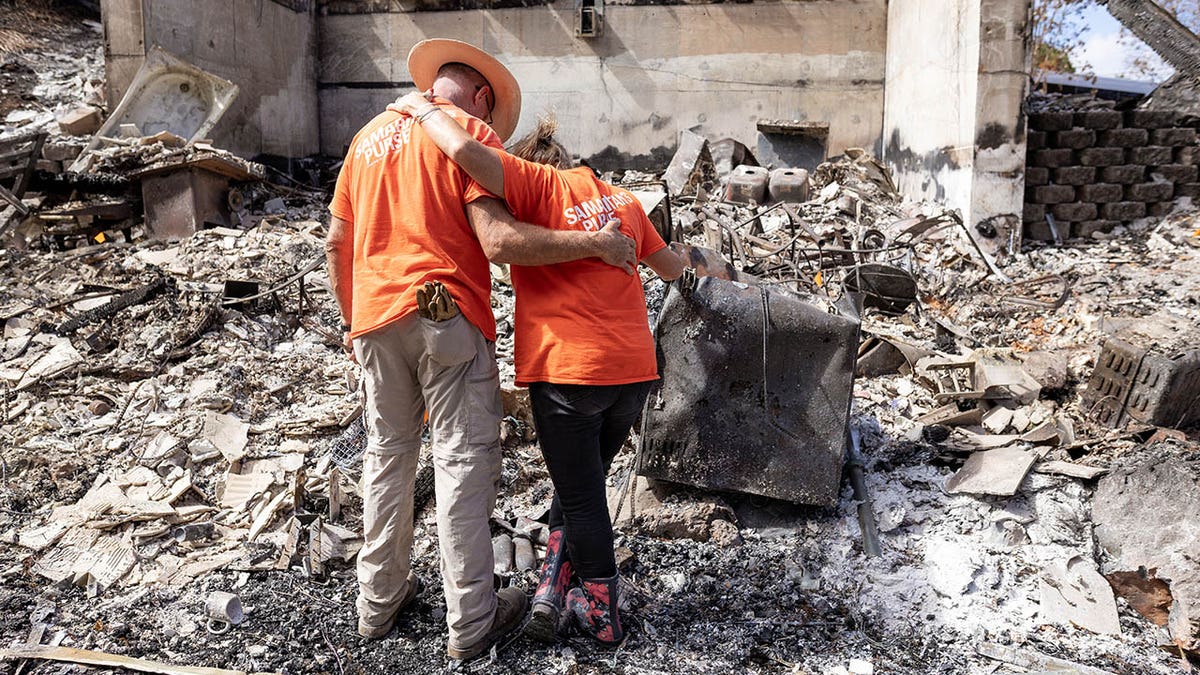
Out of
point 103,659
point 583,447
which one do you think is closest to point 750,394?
point 583,447

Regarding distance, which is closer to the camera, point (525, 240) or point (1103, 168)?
point (525, 240)

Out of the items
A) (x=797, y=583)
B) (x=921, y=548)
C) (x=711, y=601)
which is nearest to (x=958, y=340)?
(x=921, y=548)

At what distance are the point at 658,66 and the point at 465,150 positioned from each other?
29.6 ft

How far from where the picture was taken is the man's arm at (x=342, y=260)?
2.66m

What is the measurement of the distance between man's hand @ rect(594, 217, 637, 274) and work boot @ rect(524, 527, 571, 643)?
1019 mm

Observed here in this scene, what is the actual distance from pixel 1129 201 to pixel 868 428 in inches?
200

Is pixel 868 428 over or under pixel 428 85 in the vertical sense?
under

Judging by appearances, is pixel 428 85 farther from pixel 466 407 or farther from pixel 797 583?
pixel 797 583

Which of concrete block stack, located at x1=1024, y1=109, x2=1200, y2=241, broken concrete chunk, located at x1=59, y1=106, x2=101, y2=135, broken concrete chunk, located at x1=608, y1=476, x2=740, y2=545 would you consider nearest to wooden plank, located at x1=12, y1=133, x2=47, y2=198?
broken concrete chunk, located at x1=59, y1=106, x2=101, y2=135

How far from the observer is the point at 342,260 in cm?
270

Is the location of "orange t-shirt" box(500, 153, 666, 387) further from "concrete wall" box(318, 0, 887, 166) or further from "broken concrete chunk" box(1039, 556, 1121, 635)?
"concrete wall" box(318, 0, 887, 166)

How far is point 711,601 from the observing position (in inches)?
117

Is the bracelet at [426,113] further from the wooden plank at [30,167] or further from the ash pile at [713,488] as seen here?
the wooden plank at [30,167]

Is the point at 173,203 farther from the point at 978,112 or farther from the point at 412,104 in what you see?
the point at 978,112
